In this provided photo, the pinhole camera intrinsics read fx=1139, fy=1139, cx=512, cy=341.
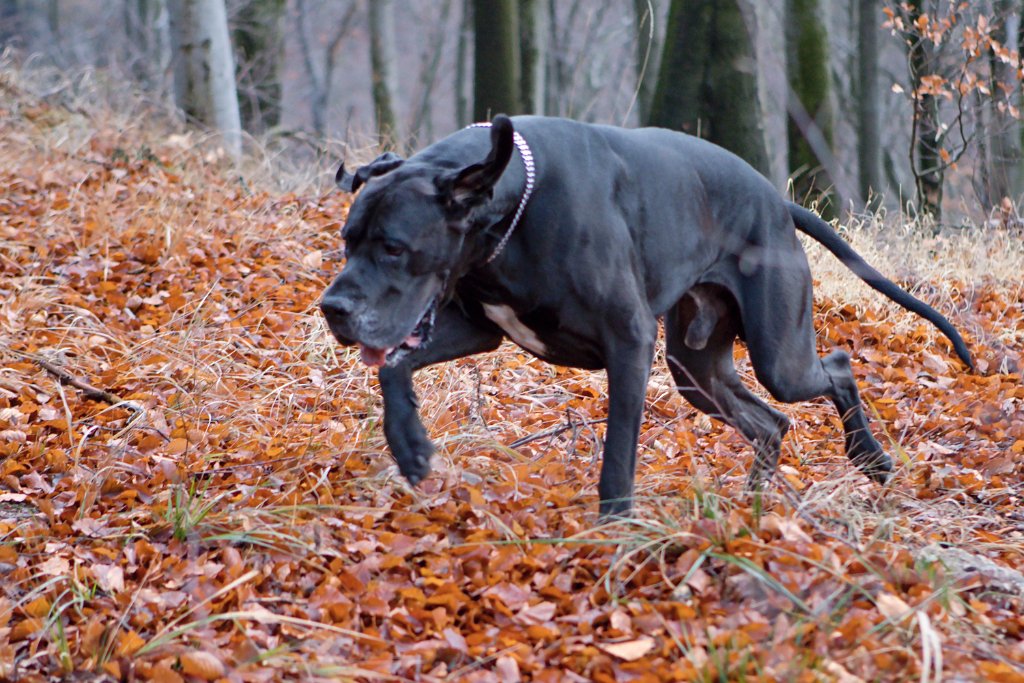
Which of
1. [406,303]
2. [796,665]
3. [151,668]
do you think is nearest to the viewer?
[796,665]

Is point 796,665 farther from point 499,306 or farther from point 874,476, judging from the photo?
point 874,476

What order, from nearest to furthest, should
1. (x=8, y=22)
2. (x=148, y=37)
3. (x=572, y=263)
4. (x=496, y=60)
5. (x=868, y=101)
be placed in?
(x=572, y=263) < (x=496, y=60) < (x=868, y=101) < (x=8, y=22) < (x=148, y=37)

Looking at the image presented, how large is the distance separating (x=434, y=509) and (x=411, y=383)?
46 centimetres

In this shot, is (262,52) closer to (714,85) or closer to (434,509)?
(714,85)

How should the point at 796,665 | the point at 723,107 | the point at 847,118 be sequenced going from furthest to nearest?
the point at 847,118 → the point at 723,107 → the point at 796,665

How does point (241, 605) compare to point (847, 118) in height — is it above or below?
above

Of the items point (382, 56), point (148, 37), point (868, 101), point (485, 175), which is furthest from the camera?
point (148, 37)

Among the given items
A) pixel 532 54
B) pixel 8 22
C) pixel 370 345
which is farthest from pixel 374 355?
pixel 8 22

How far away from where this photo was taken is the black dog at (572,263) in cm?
361

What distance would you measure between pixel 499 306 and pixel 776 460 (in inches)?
63.3

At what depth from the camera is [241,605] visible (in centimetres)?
335

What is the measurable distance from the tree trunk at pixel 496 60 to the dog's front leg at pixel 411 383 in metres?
7.07

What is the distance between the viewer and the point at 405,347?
3951 millimetres

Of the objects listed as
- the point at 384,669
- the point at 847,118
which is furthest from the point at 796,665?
the point at 847,118
